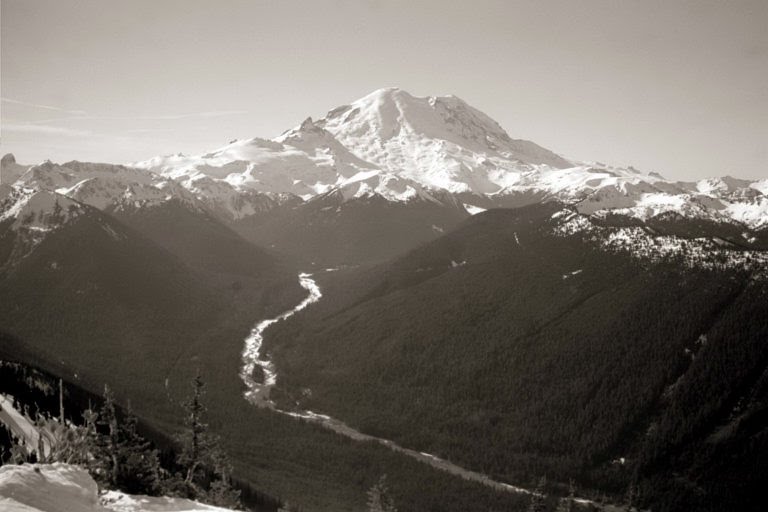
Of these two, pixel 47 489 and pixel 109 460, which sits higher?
pixel 47 489

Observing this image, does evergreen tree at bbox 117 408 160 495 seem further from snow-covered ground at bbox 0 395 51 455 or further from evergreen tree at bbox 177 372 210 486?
snow-covered ground at bbox 0 395 51 455

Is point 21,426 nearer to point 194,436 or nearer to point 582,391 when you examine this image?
point 194,436

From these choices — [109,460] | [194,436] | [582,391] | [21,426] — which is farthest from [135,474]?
[582,391]

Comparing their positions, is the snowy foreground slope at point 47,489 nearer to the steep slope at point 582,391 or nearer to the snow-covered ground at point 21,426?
the snow-covered ground at point 21,426

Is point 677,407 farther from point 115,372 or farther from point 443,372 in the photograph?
point 115,372

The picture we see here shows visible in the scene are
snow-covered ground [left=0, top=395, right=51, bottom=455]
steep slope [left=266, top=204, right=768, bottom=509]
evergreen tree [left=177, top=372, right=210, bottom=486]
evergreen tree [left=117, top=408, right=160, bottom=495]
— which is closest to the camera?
evergreen tree [left=117, top=408, right=160, bottom=495]

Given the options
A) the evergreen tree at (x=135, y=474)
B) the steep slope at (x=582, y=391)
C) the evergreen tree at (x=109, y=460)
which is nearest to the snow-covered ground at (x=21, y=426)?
the evergreen tree at (x=109, y=460)

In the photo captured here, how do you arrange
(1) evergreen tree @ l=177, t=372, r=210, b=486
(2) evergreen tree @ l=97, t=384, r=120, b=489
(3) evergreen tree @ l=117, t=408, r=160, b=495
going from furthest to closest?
(1) evergreen tree @ l=177, t=372, r=210, b=486 < (3) evergreen tree @ l=117, t=408, r=160, b=495 < (2) evergreen tree @ l=97, t=384, r=120, b=489

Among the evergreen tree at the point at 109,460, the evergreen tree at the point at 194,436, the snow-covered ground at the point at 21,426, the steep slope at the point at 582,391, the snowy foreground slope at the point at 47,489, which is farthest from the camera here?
the steep slope at the point at 582,391

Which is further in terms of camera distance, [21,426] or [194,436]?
[21,426]

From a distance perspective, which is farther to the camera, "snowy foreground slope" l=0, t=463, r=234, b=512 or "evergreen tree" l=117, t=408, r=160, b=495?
"evergreen tree" l=117, t=408, r=160, b=495

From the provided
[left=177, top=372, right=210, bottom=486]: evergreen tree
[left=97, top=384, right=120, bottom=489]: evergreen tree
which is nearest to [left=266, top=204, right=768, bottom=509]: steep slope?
[left=177, top=372, right=210, bottom=486]: evergreen tree

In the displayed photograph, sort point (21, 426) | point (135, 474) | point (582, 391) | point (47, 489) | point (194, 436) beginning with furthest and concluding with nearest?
point (582, 391)
point (21, 426)
point (194, 436)
point (135, 474)
point (47, 489)
